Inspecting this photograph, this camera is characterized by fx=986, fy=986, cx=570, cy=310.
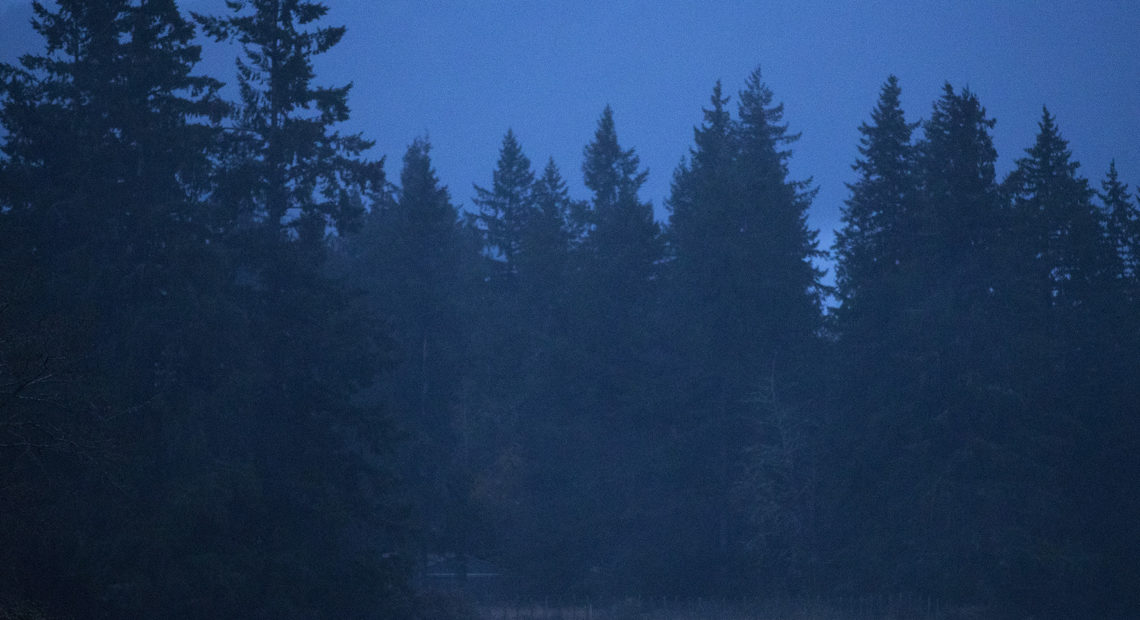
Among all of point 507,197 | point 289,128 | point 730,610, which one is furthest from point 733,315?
point 289,128

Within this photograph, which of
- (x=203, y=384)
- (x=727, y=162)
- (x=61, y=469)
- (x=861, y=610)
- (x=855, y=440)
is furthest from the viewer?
(x=727, y=162)

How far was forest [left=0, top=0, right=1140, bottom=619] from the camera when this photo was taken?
62.3ft

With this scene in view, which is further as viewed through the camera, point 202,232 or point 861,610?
point 861,610

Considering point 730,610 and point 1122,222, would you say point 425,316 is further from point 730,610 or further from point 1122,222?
point 1122,222

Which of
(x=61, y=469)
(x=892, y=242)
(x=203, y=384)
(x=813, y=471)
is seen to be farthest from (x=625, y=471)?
(x=61, y=469)

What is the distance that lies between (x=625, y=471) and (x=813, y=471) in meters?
7.75

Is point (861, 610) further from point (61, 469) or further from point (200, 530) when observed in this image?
point (61, 469)

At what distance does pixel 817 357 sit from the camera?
4119 cm

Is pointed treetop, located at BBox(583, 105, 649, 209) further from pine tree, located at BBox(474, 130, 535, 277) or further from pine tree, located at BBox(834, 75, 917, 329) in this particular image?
pine tree, located at BBox(834, 75, 917, 329)

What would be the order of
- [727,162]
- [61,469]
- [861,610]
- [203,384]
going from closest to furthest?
1. [61,469]
2. [203,384]
3. [861,610]
4. [727,162]

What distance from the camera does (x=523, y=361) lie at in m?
43.1

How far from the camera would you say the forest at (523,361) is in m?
19.0

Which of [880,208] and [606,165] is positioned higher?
[606,165]

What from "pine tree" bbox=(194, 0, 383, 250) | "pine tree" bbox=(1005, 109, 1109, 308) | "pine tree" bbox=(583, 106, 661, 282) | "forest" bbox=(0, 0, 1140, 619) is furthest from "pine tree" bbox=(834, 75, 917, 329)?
"pine tree" bbox=(194, 0, 383, 250)
